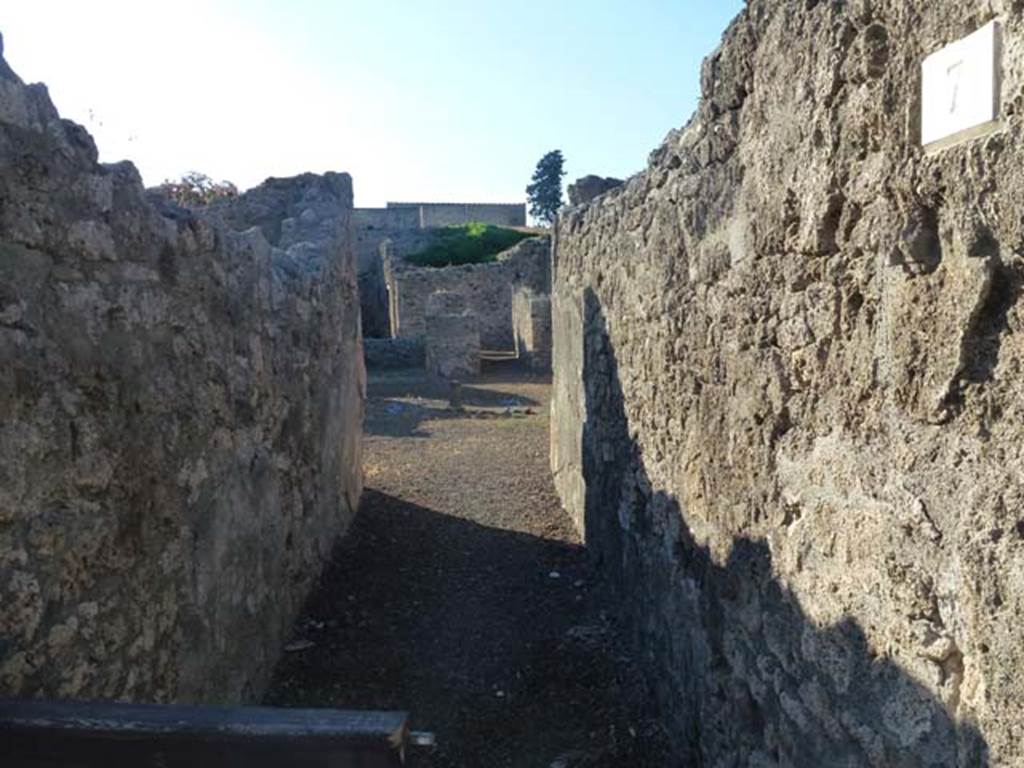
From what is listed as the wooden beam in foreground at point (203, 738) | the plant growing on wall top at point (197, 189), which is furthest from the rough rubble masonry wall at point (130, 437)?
the plant growing on wall top at point (197, 189)

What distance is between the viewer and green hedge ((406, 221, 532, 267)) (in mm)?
27281

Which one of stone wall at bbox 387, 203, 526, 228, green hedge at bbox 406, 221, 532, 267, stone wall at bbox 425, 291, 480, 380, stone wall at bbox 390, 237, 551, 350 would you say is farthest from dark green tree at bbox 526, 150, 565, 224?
stone wall at bbox 425, 291, 480, 380

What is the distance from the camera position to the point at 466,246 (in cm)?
2775

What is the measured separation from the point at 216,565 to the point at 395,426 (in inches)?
276

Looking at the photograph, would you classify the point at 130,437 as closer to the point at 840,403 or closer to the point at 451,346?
the point at 840,403

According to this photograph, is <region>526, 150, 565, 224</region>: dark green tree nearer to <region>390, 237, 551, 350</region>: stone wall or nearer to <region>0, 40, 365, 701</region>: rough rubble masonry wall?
<region>390, 237, 551, 350</region>: stone wall

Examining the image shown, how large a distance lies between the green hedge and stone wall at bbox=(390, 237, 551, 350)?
5.87m

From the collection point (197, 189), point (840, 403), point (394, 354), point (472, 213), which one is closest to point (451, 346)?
point (394, 354)

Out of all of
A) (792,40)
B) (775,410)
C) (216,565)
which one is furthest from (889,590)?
(216,565)

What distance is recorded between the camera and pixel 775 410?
2.42m

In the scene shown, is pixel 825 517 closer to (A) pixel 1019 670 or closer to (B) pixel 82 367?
(A) pixel 1019 670

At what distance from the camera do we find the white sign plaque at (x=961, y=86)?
1.41 m

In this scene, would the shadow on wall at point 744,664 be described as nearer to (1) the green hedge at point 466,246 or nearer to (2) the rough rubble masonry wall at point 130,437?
(2) the rough rubble masonry wall at point 130,437

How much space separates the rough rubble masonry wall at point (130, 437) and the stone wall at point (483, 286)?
49.5ft
